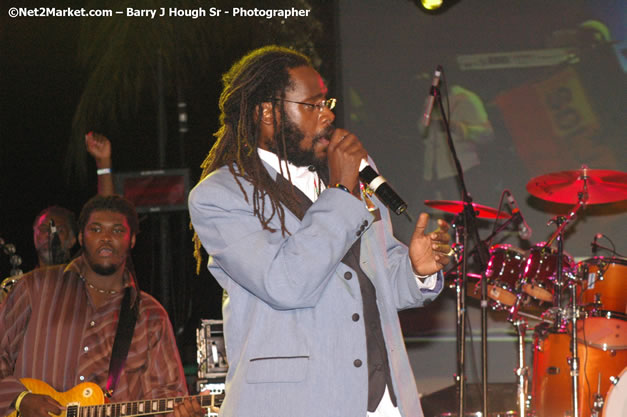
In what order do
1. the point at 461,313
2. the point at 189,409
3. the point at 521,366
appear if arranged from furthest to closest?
the point at 521,366 → the point at 461,313 → the point at 189,409

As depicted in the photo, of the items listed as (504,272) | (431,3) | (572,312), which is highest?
(431,3)

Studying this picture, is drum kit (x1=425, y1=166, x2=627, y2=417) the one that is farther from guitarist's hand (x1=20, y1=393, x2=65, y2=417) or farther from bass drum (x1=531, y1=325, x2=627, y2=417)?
guitarist's hand (x1=20, y1=393, x2=65, y2=417)

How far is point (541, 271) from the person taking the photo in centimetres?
559

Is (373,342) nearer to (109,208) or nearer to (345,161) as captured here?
(345,161)

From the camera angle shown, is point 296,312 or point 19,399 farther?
point 19,399

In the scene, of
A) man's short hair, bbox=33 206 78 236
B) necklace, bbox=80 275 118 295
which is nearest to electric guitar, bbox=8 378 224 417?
necklace, bbox=80 275 118 295

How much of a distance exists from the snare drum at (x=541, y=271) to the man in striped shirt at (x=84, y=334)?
2711 mm

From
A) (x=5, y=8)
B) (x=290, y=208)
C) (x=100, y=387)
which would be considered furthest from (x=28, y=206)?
(x=290, y=208)

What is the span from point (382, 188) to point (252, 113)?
1.64 ft

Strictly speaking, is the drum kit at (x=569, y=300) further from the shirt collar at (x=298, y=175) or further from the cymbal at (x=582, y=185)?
the shirt collar at (x=298, y=175)

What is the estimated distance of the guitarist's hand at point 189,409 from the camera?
3.87 meters

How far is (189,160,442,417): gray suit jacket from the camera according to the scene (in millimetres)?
1908

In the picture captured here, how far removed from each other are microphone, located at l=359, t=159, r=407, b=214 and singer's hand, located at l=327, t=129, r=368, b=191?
5.7 inches

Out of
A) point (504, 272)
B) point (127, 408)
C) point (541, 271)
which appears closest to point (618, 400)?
point (541, 271)
